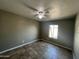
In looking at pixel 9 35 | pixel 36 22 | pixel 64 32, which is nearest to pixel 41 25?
pixel 36 22

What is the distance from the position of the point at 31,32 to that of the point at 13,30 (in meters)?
1.86

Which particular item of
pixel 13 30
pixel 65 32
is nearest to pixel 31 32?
pixel 13 30

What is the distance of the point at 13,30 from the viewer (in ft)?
11.6

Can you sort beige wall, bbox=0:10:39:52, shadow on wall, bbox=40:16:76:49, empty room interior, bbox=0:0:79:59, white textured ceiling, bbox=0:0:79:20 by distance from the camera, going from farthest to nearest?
1. shadow on wall, bbox=40:16:76:49
2. beige wall, bbox=0:10:39:52
3. empty room interior, bbox=0:0:79:59
4. white textured ceiling, bbox=0:0:79:20

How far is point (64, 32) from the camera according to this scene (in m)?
4.24

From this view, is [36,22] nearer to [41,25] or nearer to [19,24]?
[41,25]

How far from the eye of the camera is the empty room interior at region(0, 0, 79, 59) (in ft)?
8.38

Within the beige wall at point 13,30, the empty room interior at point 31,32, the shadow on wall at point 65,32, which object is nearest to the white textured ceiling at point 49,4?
the empty room interior at point 31,32

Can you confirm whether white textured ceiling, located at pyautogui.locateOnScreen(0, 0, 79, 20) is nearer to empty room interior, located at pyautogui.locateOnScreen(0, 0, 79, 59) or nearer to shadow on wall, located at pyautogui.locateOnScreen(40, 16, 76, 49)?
empty room interior, located at pyautogui.locateOnScreen(0, 0, 79, 59)

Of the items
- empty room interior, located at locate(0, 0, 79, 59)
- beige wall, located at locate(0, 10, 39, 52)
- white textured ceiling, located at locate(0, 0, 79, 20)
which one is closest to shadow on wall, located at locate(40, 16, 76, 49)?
empty room interior, located at locate(0, 0, 79, 59)

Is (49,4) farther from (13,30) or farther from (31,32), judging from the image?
(31,32)

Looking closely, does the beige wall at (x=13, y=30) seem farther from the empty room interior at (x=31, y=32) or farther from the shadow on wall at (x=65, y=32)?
the shadow on wall at (x=65, y=32)

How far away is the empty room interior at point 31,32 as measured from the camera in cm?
255

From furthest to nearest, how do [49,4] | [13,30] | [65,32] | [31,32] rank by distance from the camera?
[31,32], [65,32], [13,30], [49,4]
